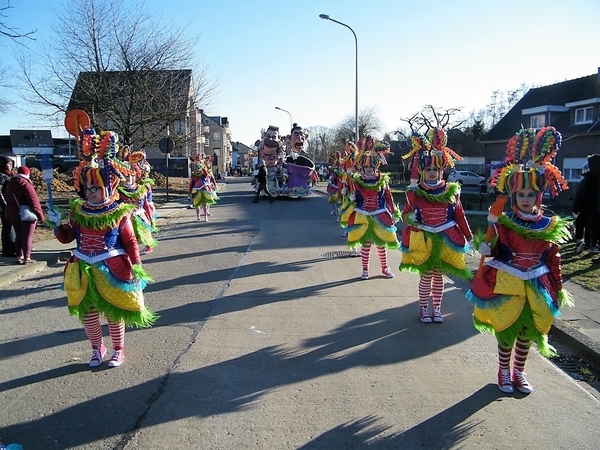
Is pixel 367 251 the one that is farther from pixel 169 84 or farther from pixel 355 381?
pixel 169 84

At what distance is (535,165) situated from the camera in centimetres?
403

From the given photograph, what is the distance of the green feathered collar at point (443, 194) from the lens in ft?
18.8

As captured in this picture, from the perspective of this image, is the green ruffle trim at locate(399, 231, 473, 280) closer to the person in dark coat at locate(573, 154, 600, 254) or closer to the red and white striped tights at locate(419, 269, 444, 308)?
the red and white striped tights at locate(419, 269, 444, 308)

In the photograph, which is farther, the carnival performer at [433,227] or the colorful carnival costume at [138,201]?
the colorful carnival costume at [138,201]

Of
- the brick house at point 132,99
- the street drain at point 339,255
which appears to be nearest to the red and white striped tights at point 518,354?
the street drain at point 339,255

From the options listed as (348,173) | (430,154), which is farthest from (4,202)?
(430,154)

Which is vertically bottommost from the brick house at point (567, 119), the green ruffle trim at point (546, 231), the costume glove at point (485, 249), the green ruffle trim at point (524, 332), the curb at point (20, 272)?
the curb at point (20, 272)

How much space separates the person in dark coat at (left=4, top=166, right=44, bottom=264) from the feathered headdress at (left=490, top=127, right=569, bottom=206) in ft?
25.8

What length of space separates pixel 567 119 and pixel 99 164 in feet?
107

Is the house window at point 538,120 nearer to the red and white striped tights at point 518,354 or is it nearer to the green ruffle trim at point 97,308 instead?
the red and white striped tights at point 518,354

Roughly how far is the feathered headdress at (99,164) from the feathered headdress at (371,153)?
4308 millimetres

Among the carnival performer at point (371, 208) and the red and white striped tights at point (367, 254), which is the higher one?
the carnival performer at point (371, 208)

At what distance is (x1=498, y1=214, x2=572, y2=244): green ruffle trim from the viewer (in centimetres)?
392

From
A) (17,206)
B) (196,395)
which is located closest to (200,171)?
(17,206)
